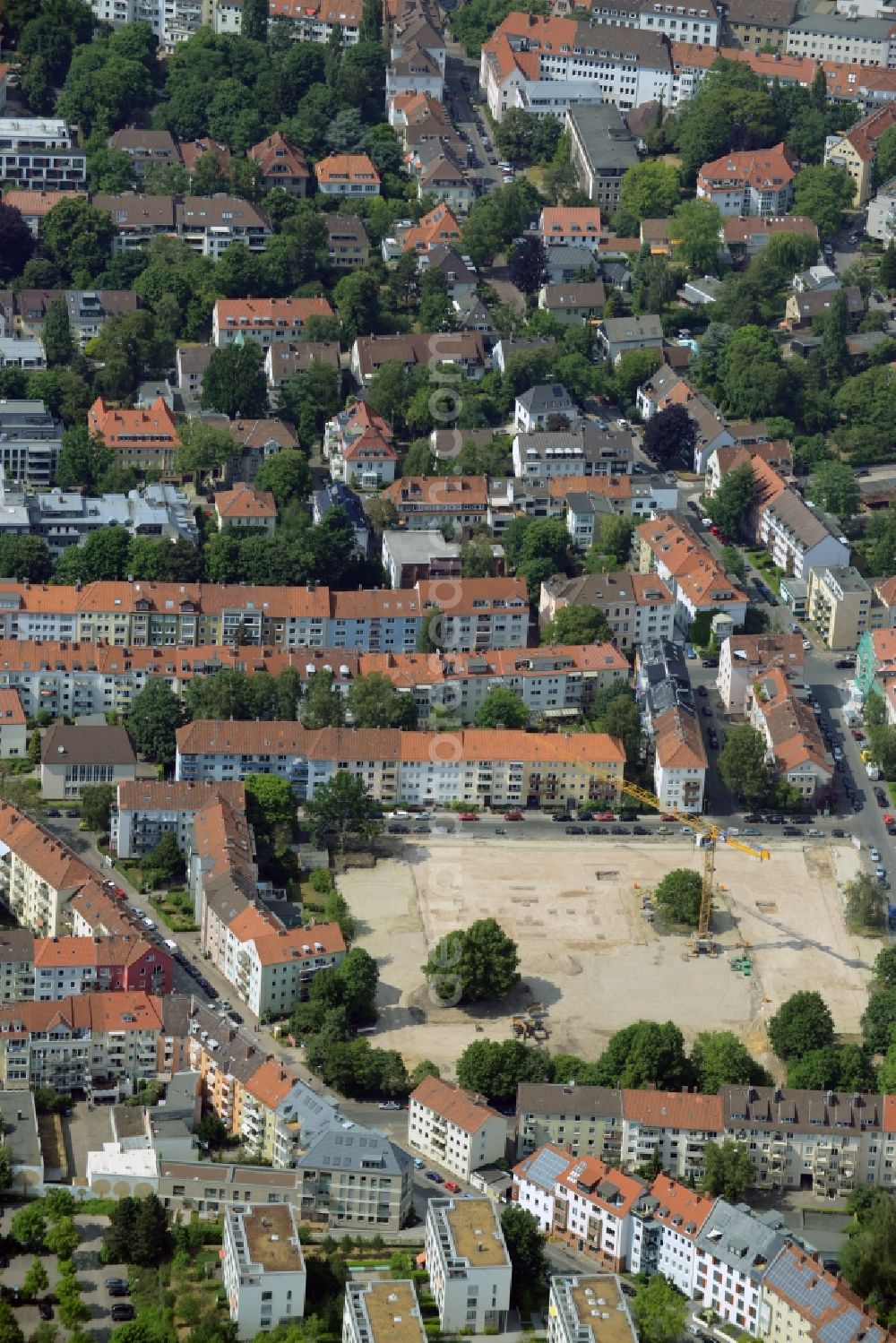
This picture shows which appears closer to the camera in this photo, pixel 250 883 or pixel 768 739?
pixel 250 883

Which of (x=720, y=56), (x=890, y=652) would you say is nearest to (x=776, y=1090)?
(x=890, y=652)

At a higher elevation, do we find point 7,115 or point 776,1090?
point 7,115

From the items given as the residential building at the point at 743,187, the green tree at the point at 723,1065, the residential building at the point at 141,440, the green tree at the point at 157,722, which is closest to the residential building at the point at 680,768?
the green tree at the point at 723,1065

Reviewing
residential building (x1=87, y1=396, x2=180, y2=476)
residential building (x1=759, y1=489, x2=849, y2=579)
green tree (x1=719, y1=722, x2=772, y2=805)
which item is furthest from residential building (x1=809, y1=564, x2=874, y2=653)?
residential building (x1=87, y1=396, x2=180, y2=476)

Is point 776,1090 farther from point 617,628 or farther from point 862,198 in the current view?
point 862,198

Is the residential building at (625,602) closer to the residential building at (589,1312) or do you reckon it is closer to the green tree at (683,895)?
the green tree at (683,895)

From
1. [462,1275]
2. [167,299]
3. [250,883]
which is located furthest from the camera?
[167,299]

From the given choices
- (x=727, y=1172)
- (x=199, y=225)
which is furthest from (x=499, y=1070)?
(x=199, y=225)
